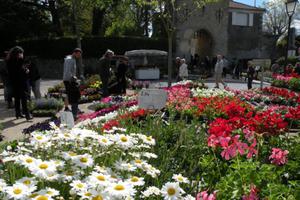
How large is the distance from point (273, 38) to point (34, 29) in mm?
28018

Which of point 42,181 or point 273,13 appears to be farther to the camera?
point 273,13

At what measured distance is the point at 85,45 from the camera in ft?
114

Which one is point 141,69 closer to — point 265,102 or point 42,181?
point 265,102

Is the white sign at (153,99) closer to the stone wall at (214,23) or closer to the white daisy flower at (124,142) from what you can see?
the white daisy flower at (124,142)

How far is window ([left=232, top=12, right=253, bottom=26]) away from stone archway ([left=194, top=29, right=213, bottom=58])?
2974 millimetres

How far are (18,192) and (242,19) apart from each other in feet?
140

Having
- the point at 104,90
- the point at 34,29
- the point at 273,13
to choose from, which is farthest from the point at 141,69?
the point at 273,13

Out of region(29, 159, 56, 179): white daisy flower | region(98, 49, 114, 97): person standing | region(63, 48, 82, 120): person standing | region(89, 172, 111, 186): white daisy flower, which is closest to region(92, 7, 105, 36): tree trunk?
region(98, 49, 114, 97): person standing

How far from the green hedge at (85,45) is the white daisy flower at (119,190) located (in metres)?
33.1

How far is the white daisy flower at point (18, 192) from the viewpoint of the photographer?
1.84m

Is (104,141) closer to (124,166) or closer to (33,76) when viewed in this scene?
(124,166)

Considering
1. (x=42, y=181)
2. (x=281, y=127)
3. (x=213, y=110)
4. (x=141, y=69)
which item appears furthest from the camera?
(x=141, y=69)

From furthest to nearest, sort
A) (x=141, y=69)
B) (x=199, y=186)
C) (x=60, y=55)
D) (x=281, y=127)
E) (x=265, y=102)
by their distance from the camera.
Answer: (x=60, y=55) → (x=141, y=69) → (x=265, y=102) → (x=281, y=127) → (x=199, y=186)

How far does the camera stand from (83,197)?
195cm
